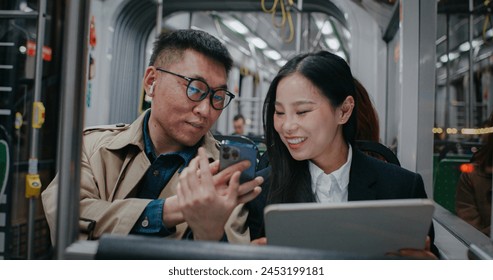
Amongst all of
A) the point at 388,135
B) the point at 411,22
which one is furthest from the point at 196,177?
the point at 388,135

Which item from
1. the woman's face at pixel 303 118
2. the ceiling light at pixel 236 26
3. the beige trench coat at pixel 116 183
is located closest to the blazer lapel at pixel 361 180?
the woman's face at pixel 303 118

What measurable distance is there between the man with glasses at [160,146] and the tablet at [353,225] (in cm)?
34

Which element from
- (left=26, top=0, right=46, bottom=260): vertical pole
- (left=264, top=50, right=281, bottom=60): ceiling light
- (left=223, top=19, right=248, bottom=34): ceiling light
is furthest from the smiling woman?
(left=264, top=50, right=281, bottom=60): ceiling light

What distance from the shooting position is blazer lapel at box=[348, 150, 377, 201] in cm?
139

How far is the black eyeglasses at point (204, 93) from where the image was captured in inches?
58.4

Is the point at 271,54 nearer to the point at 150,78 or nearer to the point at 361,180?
the point at 150,78

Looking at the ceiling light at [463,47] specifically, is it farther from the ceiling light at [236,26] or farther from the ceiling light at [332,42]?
the ceiling light at [236,26]

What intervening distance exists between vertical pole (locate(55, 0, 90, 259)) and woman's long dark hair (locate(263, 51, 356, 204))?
1.91 ft

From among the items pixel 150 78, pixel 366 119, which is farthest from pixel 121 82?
pixel 366 119

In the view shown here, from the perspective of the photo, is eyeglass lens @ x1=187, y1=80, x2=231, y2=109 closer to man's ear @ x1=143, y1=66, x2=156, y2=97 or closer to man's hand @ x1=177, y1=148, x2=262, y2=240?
man's ear @ x1=143, y1=66, x2=156, y2=97

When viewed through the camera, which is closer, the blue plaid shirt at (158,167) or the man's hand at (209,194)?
the man's hand at (209,194)

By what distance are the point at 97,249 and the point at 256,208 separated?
1.86 feet

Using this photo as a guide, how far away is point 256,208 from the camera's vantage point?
4.60 feet

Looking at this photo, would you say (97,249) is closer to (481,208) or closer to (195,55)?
(195,55)
